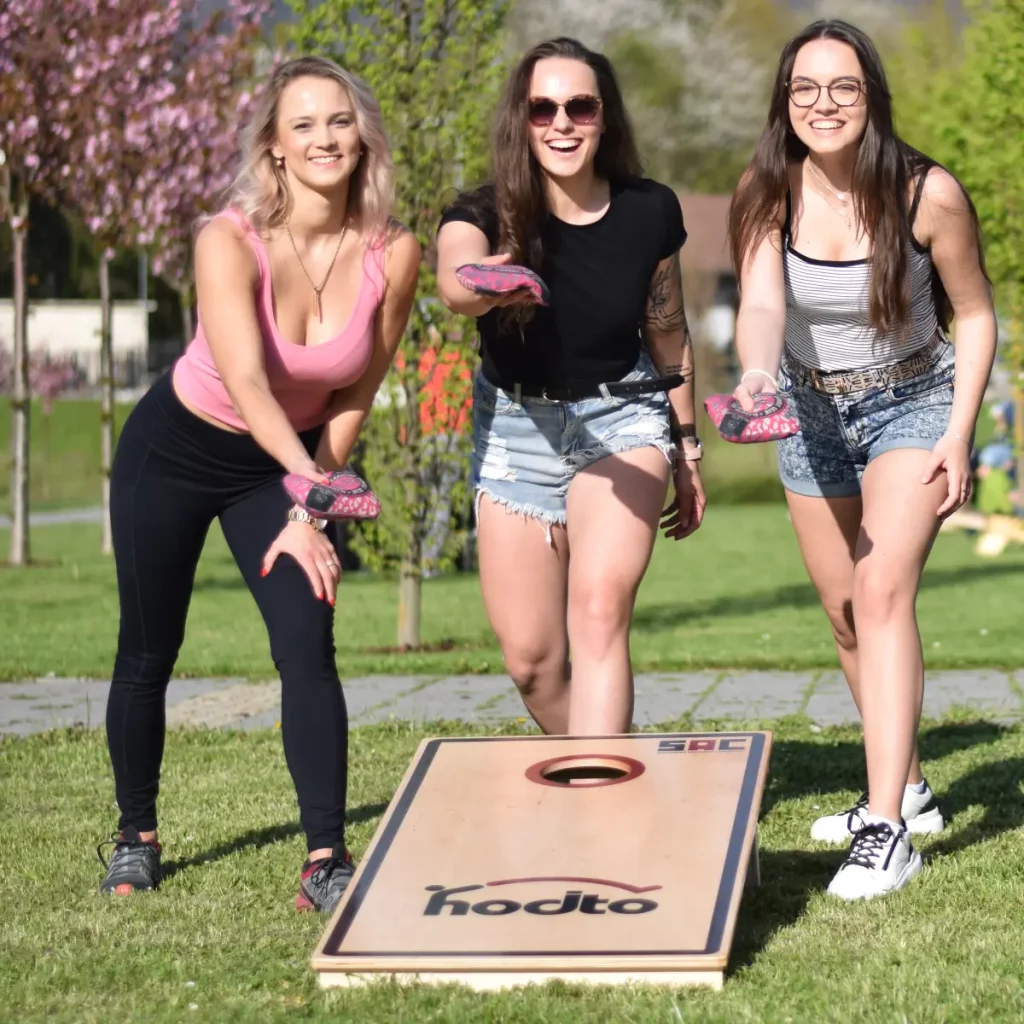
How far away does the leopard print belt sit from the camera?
439cm

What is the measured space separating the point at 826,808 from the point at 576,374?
1645mm

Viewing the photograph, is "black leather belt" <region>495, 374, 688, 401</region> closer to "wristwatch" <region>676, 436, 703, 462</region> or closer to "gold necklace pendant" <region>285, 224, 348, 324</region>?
"wristwatch" <region>676, 436, 703, 462</region>

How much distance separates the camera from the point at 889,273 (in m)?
4.18

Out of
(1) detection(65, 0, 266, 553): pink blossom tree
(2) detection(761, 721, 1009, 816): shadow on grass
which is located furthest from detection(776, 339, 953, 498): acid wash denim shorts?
(1) detection(65, 0, 266, 553): pink blossom tree

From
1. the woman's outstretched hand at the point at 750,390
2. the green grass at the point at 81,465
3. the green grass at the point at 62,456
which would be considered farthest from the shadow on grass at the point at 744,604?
the green grass at the point at 62,456

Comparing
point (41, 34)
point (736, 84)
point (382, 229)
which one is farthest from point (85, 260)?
point (382, 229)

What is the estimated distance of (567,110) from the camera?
A: 14.0 ft

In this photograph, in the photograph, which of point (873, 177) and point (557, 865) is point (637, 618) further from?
point (557, 865)

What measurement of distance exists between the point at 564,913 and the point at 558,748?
813mm

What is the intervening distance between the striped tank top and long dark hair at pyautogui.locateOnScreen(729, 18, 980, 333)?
39mm

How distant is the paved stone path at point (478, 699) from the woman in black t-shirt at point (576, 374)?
2328mm

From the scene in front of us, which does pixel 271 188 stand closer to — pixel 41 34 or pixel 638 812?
pixel 638 812

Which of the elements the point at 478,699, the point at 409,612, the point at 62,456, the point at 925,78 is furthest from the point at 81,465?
the point at 478,699

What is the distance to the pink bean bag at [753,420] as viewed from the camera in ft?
12.0
